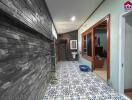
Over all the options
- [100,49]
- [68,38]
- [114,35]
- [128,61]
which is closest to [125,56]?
[128,61]

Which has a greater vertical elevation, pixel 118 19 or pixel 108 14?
pixel 108 14

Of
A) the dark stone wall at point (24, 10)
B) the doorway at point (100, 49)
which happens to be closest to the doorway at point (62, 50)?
the doorway at point (100, 49)

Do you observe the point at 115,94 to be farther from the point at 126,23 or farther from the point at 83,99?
the point at 126,23

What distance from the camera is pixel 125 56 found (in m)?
2.64

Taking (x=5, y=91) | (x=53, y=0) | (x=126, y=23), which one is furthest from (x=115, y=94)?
(x=53, y=0)

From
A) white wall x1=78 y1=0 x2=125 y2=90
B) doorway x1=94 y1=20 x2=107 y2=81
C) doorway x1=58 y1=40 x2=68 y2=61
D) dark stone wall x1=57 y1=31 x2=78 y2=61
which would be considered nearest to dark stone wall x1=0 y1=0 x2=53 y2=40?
white wall x1=78 y1=0 x2=125 y2=90

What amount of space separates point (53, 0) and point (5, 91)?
287 cm

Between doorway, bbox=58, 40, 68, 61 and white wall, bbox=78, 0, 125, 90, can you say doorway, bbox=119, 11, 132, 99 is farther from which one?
doorway, bbox=58, 40, 68, 61

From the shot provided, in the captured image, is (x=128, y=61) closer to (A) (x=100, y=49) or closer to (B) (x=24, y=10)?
(B) (x=24, y=10)

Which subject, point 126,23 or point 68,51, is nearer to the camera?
point 126,23

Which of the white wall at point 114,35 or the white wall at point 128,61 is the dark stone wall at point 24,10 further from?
the white wall at point 128,61

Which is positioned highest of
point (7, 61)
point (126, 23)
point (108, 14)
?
point (108, 14)

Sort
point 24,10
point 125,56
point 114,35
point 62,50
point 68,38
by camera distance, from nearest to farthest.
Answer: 1. point 24,10
2. point 125,56
3. point 114,35
4. point 68,38
5. point 62,50

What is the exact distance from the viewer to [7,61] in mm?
914
